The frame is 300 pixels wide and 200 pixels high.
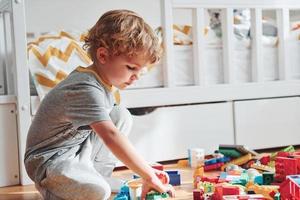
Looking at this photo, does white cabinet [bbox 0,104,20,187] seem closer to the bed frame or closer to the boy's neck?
the bed frame

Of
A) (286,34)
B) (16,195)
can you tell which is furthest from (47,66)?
(286,34)

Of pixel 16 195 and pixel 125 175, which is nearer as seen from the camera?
pixel 16 195

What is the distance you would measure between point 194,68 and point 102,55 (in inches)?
27.9

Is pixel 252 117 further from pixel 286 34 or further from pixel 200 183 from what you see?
pixel 200 183

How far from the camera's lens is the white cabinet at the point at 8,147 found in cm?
149

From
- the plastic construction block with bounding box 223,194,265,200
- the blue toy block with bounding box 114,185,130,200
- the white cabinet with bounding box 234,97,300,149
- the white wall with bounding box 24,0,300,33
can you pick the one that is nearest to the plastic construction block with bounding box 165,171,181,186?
the blue toy block with bounding box 114,185,130,200

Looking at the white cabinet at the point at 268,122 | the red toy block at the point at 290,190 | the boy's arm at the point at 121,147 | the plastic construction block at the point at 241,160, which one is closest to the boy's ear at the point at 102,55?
the boy's arm at the point at 121,147

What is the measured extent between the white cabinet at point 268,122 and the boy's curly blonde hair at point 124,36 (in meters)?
0.81

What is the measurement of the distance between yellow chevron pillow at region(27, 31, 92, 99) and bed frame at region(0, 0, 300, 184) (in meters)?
0.04

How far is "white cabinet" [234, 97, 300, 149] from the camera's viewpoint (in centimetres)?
183

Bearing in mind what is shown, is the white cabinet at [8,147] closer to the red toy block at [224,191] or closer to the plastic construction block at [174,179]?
the plastic construction block at [174,179]

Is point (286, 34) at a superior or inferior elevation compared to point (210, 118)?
superior

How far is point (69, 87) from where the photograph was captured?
1080 mm

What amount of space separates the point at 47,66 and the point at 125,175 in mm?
439
